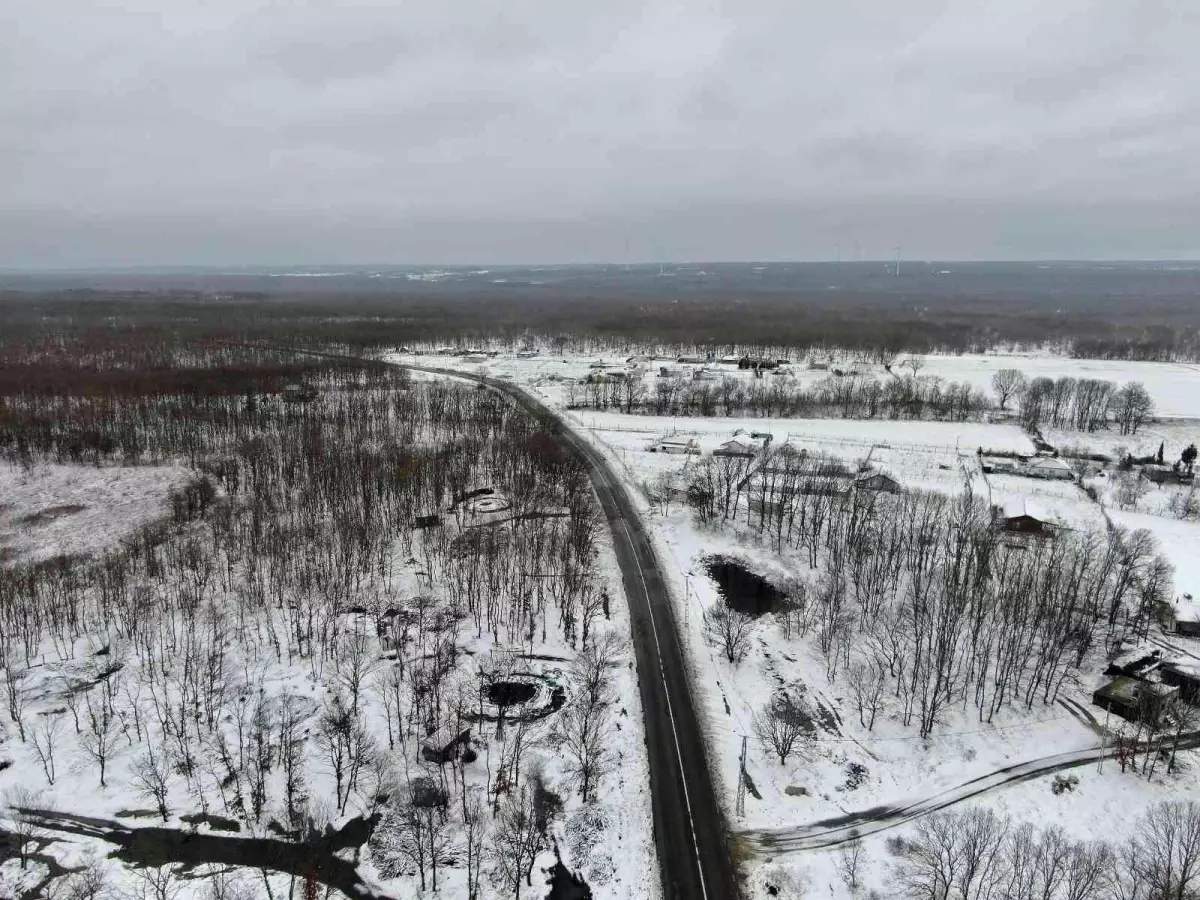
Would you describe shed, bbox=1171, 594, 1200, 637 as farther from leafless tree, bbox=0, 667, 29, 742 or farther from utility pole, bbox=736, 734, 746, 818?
leafless tree, bbox=0, 667, 29, 742

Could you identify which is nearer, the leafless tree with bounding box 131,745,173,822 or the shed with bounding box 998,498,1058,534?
the leafless tree with bounding box 131,745,173,822

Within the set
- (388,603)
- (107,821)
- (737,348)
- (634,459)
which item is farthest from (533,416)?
(737,348)

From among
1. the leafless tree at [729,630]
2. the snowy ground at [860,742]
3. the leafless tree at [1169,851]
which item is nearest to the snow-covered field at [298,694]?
the snowy ground at [860,742]

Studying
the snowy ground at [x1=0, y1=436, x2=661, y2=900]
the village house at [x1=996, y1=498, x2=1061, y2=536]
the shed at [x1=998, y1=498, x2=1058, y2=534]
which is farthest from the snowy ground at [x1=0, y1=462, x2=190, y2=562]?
the shed at [x1=998, y1=498, x2=1058, y2=534]

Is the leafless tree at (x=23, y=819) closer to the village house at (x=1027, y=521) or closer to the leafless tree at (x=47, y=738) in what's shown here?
the leafless tree at (x=47, y=738)

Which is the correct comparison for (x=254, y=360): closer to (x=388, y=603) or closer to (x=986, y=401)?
Result: (x=388, y=603)

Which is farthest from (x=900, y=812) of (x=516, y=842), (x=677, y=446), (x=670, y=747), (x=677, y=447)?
(x=677, y=446)

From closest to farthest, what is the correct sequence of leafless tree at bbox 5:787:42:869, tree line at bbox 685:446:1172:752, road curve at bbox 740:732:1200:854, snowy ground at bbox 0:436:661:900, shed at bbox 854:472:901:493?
snowy ground at bbox 0:436:661:900
leafless tree at bbox 5:787:42:869
road curve at bbox 740:732:1200:854
tree line at bbox 685:446:1172:752
shed at bbox 854:472:901:493
